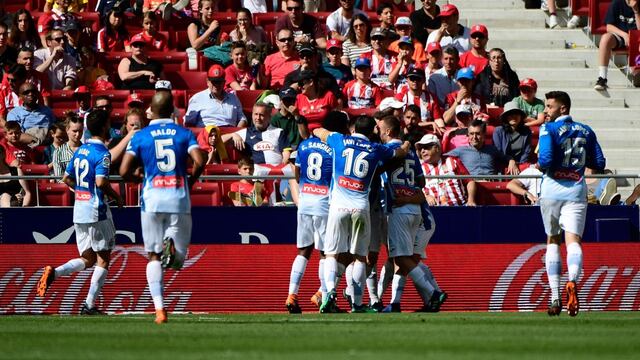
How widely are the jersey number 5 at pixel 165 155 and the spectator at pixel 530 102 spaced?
8.59m

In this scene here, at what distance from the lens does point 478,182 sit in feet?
57.5

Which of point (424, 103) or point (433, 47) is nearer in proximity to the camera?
point (424, 103)

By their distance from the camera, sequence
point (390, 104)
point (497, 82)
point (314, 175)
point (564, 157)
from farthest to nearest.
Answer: point (497, 82) → point (390, 104) → point (314, 175) → point (564, 157)

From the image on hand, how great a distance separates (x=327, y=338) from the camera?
420 inches

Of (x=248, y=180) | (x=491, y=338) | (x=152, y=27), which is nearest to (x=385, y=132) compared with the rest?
(x=248, y=180)

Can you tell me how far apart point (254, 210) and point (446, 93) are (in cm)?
456

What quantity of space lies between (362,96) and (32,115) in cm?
473

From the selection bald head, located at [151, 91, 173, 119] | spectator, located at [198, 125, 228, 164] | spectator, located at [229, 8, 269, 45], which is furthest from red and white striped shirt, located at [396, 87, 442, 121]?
bald head, located at [151, 91, 173, 119]

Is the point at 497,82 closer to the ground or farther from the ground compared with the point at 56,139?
farther from the ground

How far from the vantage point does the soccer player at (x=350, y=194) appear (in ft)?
48.4

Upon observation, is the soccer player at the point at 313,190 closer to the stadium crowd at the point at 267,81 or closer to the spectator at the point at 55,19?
the stadium crowd at the point at 267,81

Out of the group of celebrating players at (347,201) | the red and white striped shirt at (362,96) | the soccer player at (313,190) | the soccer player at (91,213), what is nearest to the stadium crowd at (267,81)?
the red and white striped shirt at (362,96)

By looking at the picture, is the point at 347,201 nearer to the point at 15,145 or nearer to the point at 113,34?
the point at 15,145

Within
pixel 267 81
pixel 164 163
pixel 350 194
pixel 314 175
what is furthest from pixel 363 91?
pixel 164 163
